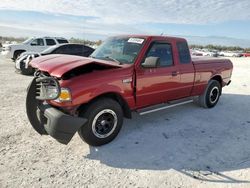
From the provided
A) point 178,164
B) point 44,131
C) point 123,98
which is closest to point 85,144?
point 44,131

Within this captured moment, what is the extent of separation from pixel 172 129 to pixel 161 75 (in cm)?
114

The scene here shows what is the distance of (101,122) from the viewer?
423 cm

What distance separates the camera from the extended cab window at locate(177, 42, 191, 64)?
5656 millimetres

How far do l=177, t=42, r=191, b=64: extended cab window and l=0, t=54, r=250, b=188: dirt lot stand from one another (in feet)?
4.48

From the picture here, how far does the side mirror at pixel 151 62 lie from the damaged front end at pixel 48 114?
159cm

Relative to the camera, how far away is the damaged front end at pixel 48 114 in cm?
365

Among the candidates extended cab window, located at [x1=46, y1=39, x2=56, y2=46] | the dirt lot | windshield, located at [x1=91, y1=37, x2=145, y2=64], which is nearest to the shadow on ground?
the dirt lot

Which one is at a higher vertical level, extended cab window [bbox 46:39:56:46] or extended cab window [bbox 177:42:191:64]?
extended cab window [bbox 177:42:191:64]

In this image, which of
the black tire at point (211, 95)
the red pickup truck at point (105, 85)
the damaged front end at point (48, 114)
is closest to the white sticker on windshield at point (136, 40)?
the red pickup truck at point (105, 85)

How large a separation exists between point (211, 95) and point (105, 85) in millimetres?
3903

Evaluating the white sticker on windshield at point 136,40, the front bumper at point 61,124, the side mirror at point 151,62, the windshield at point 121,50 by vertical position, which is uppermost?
the white sticker on windshield at point 136,40

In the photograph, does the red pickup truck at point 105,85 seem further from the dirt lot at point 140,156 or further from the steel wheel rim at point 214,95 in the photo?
the steel wheel rim at point 214,95

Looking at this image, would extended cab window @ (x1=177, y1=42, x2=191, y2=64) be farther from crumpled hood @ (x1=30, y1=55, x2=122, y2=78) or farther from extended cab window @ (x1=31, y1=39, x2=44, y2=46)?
extended cab window @ (x1=31, y1=39, x2=44, y2=46)

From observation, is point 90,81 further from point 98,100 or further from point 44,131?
point 44,131
